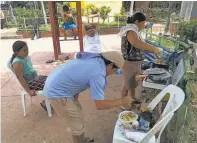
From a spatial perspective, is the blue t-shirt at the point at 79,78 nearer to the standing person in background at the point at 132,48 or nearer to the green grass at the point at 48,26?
the standing person in background at the point at 132,48

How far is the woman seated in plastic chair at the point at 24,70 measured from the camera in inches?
110

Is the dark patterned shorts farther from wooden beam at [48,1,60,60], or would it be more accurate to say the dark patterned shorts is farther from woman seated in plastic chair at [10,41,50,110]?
wooden beam at [48,1,60,60]

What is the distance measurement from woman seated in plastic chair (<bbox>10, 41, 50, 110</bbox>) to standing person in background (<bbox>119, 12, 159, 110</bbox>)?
1326 millimetres

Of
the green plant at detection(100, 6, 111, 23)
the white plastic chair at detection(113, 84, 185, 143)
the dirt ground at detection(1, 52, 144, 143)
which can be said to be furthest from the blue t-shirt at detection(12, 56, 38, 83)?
the green plant at detection(100, 6, 111, 23)

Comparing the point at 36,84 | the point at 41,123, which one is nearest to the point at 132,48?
the point at 36,84

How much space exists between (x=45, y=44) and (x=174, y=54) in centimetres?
642

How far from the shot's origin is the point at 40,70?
17.3ft

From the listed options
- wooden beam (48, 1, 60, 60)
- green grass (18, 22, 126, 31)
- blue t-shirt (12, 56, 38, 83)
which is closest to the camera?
blue t-shirt (12, 56, 38, 83)

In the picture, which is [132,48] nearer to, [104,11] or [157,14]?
[104,11]

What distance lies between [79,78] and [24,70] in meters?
1.50

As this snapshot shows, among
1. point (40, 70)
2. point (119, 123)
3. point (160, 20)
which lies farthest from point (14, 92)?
point (160, 20)

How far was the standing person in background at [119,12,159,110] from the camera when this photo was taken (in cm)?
267

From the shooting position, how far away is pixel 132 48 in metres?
2.85

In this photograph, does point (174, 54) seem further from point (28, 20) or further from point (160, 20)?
point (160, 20)
